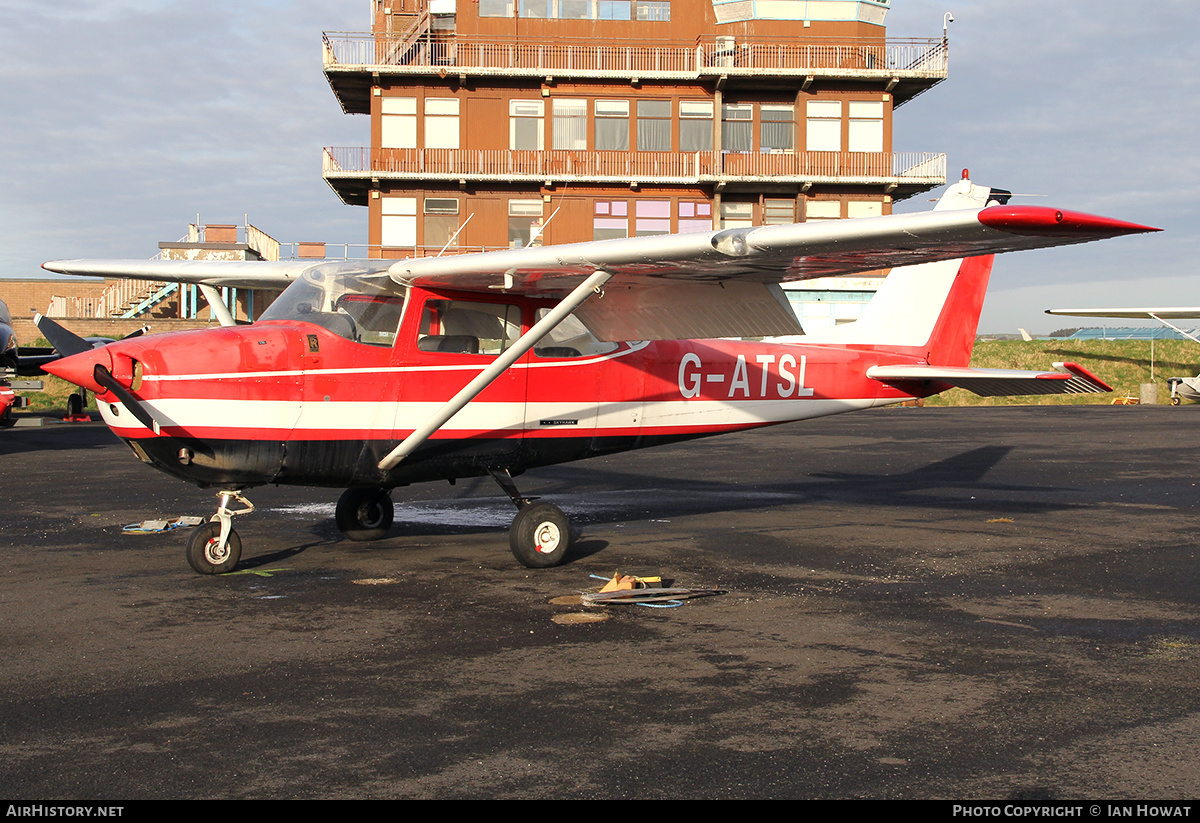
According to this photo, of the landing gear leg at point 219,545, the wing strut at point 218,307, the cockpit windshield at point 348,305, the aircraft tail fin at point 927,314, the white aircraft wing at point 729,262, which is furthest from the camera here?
the aircraft tail fin at point 927,314

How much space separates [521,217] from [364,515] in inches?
1237

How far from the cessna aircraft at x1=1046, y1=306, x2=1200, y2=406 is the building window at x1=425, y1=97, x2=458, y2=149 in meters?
27.2

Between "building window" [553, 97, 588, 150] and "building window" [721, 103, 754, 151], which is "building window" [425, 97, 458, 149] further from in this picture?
"building window" [721, 103, 754, 151]

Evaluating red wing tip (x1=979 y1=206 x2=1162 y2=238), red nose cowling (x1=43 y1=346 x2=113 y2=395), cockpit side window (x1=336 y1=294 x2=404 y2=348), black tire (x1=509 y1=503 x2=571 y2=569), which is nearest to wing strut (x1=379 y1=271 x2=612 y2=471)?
cockpit side window (x1=336 y1=294 x2=404 y2=348)

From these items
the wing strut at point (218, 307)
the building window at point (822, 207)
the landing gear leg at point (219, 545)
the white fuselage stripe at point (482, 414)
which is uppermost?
the building window at point (822, 207)

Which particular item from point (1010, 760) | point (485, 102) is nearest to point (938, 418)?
point (485, 102)

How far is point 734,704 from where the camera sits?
4.72 metres

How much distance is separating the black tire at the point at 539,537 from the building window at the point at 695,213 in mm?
33067

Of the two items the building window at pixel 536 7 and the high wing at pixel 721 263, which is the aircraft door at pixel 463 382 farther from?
the building window at pixel 536 7

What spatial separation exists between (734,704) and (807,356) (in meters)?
6.83

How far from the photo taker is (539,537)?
823 centimetres

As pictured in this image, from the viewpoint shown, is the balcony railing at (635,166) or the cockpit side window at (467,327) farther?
the balcony railing at (635,166)

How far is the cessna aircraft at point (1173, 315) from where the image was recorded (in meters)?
35.8

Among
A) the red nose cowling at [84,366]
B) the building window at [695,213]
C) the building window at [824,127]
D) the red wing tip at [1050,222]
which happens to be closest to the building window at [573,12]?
the building window at [695,213]
